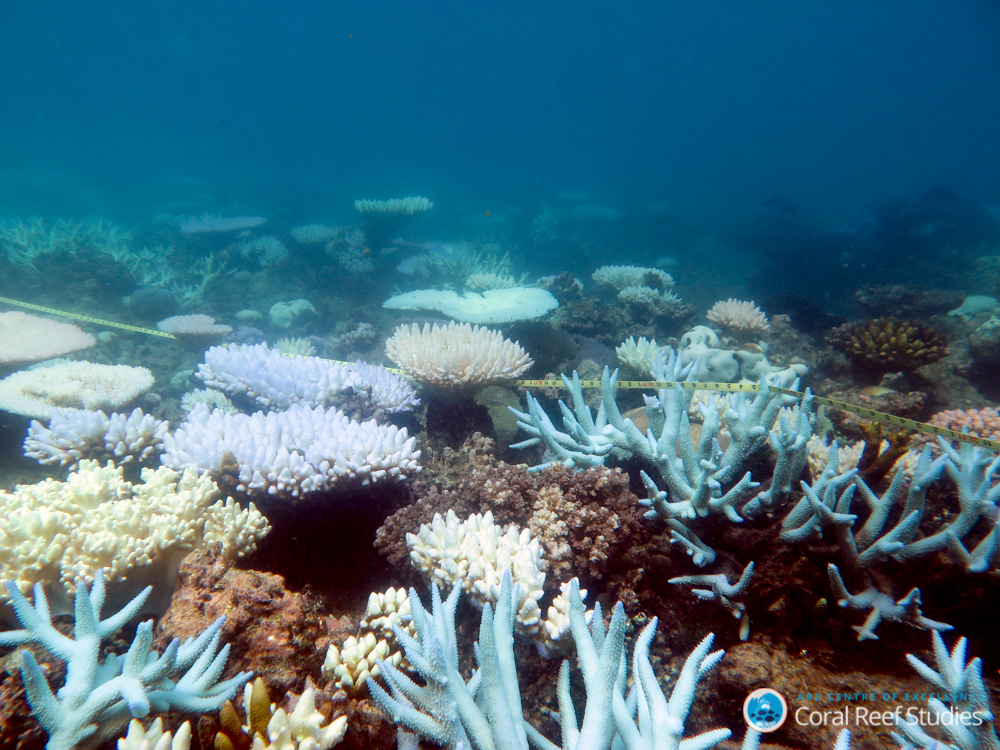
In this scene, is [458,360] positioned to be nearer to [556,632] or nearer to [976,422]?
[556,632]

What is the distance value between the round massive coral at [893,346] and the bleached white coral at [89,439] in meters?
8.51

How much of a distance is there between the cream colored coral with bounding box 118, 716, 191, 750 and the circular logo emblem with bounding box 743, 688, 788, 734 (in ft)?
7.33

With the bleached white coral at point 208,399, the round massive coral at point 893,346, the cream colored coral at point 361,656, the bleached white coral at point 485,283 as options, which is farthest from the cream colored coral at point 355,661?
the bleached white coral at point 485,283

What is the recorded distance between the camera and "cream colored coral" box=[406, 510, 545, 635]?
2.03 m

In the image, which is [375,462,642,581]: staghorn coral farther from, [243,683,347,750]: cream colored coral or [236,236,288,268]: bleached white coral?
[236,236,288,268]: bleached white coral

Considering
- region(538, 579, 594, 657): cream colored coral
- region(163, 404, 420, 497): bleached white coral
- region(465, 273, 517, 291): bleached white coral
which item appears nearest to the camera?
region(538, 579, 594, 657): cream colored coral

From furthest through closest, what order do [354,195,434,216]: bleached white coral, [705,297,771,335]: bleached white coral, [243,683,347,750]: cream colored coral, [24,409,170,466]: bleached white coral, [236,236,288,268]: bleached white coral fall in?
[236,236,288,268]: bleached white coral
[354,195,434,216]: bleached white coral
[705,297,771,335]: bleached white coral
[24,409,170,466]: bleached white coral
[243,683,347,750]: cream colored coral

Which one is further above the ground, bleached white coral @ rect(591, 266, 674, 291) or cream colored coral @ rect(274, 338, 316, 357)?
bleached white coral @ rect(591, 266, 674, 291)

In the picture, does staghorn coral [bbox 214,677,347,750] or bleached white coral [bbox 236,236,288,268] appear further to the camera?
bleached white coral [bbox 236,236,288,268]

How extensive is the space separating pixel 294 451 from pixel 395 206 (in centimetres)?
1034

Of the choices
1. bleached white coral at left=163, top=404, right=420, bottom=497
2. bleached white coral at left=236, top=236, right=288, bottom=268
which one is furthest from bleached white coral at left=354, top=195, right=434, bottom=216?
bleached white coral at left=163, top=404, right=420, bottom=497

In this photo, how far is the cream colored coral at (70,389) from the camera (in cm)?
368

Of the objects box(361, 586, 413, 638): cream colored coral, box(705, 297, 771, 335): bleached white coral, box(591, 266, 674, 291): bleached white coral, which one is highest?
box(591, 266, 674, 291): bleached white coral

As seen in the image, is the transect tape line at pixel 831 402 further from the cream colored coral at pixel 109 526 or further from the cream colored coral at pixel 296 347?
the cream colored coral at pixel 296 347
